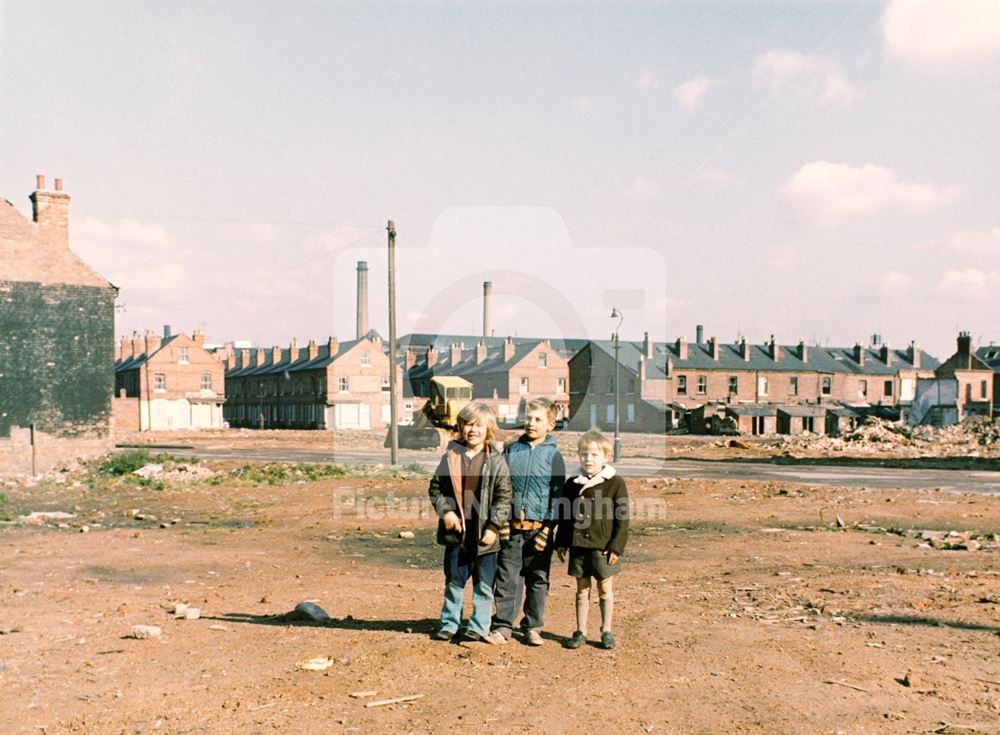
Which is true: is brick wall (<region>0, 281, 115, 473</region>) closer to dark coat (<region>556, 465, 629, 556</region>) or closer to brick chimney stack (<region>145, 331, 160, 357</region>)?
dark coat (<region>556, 465, 629, 556</region>)

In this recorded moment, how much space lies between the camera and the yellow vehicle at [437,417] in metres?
39.5

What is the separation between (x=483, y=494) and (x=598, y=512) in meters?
0.92

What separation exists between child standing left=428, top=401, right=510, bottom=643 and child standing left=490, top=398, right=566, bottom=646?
0.37ft

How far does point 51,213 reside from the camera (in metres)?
27.8

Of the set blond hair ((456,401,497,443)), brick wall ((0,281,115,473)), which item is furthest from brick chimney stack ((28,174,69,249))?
blond hair ((456,401,497,443))

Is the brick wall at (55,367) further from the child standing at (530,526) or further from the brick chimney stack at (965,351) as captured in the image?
the brick chimney stack at (965,351)

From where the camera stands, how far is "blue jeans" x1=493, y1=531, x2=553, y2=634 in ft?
21.6

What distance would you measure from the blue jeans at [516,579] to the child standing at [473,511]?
0.33 ft

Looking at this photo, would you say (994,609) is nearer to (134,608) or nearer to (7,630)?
(134,608)

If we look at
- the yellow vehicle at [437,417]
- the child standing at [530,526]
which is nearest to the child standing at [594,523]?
the child standing at [530,526]

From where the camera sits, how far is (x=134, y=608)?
8.05m

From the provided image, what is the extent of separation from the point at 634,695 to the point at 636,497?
604 inches

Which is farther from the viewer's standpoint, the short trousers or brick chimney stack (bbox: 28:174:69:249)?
brick chimney stack (bbox: 28:174:69:249)

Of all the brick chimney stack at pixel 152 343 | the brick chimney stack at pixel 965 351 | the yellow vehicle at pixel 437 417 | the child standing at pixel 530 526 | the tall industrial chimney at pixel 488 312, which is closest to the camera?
the child standing at pixel 530 526
